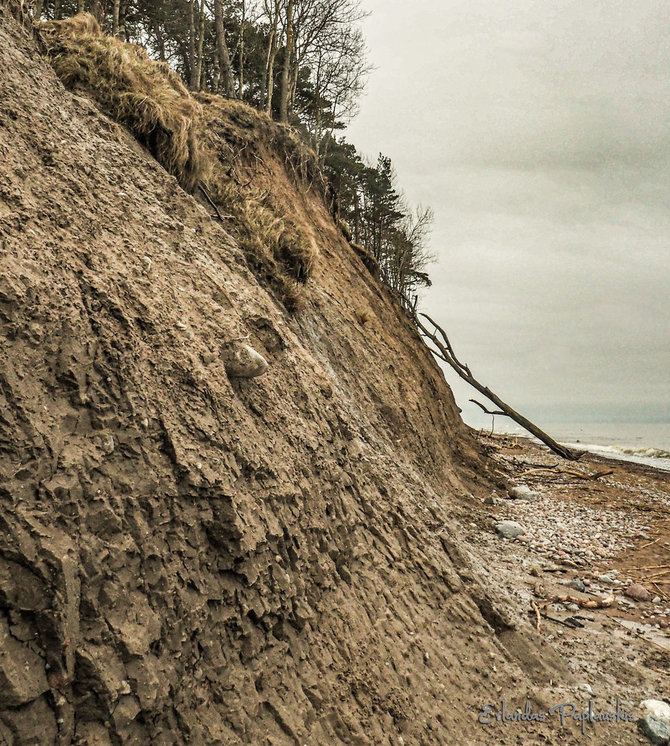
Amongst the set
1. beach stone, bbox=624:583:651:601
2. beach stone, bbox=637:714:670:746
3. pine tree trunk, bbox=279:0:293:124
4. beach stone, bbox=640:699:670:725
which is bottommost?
beach stone, bbox=637:714:670:746

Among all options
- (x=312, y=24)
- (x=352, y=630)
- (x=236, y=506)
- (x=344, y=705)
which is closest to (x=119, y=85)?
(x=236, y=506)

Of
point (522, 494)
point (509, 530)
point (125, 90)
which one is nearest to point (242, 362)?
point (125, 90)

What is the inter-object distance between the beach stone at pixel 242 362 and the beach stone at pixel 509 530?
22.8 feet

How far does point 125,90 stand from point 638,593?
834 cm

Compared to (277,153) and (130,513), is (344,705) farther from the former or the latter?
(277,153)

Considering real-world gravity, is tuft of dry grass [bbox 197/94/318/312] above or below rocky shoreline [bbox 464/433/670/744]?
above

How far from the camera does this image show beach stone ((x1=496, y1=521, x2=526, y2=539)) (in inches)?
338

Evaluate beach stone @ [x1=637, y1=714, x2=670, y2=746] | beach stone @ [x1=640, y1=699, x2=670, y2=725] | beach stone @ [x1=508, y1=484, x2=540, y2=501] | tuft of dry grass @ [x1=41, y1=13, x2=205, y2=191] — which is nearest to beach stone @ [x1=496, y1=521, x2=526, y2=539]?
beach stone @ [x1=508, y1=484, x2=540, y2=501]

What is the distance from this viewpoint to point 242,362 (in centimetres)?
329

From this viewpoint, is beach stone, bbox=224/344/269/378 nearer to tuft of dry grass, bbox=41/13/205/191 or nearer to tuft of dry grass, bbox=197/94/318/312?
tuft of dry grass, bbox=197/94/318/312

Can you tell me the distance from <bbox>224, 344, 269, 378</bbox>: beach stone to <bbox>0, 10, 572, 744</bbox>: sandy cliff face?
0.26ft

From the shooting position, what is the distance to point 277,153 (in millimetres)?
10891

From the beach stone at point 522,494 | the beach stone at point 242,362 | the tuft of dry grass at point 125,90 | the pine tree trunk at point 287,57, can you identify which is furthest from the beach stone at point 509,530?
the pine tree trunk at point 287,57

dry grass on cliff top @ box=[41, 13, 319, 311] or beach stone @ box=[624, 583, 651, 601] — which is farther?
beach stone @ box=[624, 583, 651, 601]
